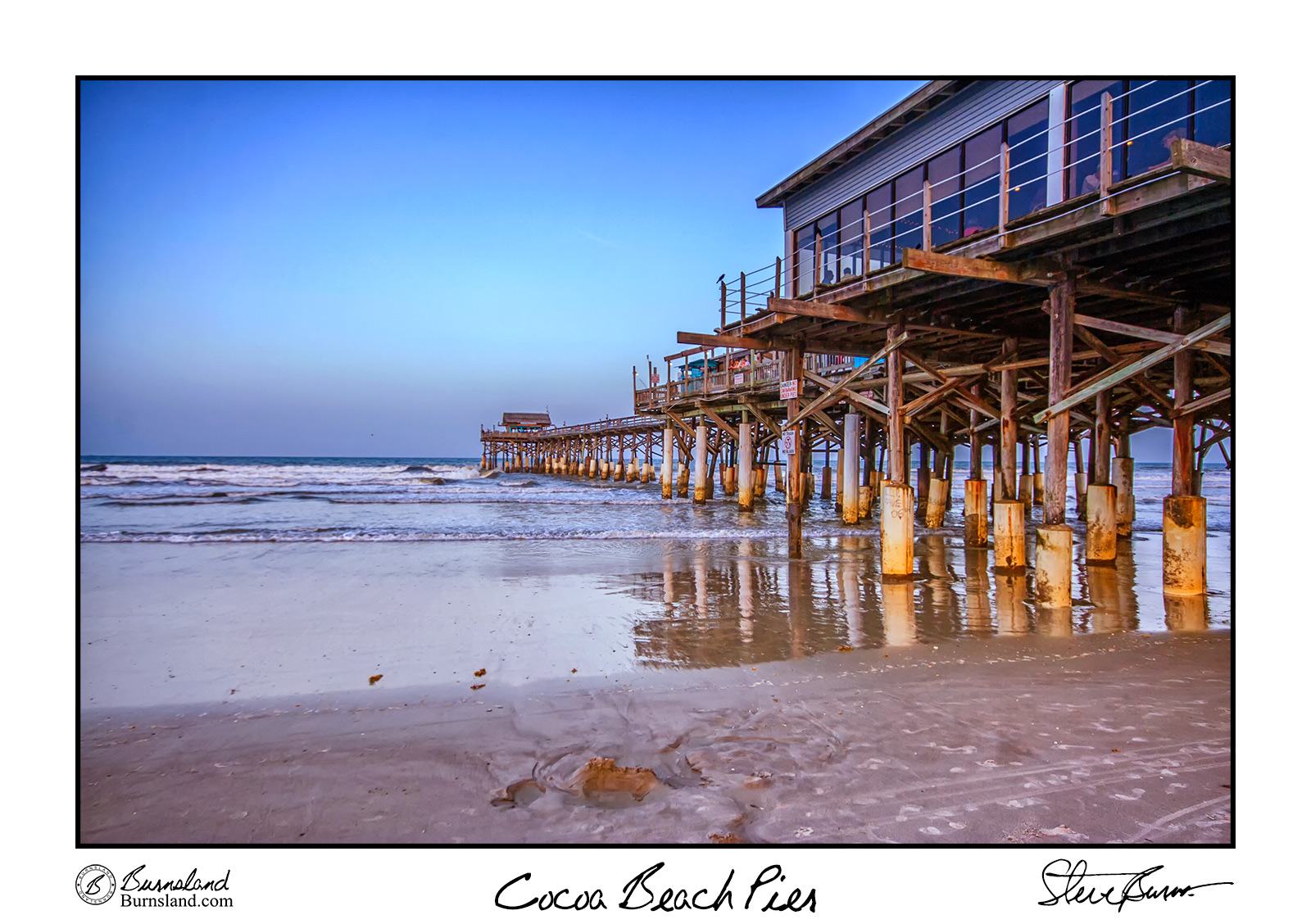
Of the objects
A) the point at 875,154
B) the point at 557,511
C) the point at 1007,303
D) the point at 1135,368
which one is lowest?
the point at 557,511

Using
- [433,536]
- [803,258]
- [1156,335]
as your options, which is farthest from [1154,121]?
[433,536]

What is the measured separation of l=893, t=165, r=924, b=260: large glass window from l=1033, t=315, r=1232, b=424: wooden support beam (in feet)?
22.2

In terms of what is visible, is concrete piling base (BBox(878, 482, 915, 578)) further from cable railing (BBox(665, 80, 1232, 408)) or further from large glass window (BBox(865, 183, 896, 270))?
large glass window (BBox(865, 183, 896, 270))

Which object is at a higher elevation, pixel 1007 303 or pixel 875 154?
pixel 875 154

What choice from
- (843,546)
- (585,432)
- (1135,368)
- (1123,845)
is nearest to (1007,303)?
(1135,368)

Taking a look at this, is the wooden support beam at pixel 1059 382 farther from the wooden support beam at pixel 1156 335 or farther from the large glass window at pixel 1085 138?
the large glass window at pixel 1085 138

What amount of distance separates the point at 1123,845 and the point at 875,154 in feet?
48.3

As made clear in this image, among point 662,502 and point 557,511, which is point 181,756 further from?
point 662,502

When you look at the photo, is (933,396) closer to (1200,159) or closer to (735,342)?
(735,342)

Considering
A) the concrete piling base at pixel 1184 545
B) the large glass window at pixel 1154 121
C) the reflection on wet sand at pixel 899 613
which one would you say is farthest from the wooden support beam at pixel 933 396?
the concrete piling base at pixel 1184 545

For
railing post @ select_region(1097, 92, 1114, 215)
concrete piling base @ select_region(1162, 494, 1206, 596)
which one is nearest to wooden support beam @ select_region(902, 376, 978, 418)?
concrete piling base @ select_region(1162, 494, 1206, 596)

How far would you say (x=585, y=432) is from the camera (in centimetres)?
5247
